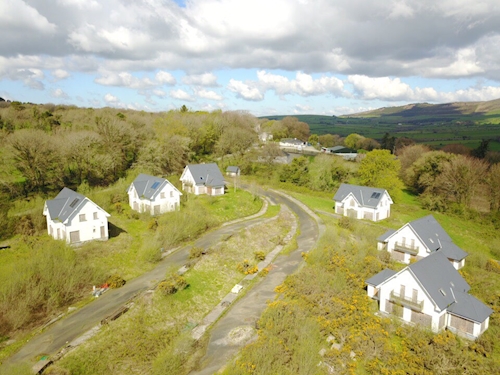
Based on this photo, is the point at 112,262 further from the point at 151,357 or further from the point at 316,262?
the point at 316,262

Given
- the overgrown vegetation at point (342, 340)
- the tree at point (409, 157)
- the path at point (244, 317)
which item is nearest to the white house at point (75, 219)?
the path at point (244, 317)

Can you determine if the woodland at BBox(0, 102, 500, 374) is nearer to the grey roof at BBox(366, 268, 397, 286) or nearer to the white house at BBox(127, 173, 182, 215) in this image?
the grey roof at BBox(366, 268, 397, 286)

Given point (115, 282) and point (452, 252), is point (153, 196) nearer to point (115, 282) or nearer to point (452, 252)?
point (115, 282)

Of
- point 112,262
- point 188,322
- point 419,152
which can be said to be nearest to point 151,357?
point 188,322

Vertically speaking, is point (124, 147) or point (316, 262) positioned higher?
point (124, 147)

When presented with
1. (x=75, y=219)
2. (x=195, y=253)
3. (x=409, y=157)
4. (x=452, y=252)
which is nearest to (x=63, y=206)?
(x=75, y=219)

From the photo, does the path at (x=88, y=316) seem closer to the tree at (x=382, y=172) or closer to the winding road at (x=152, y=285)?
the winding road at (x=152, y=285)
